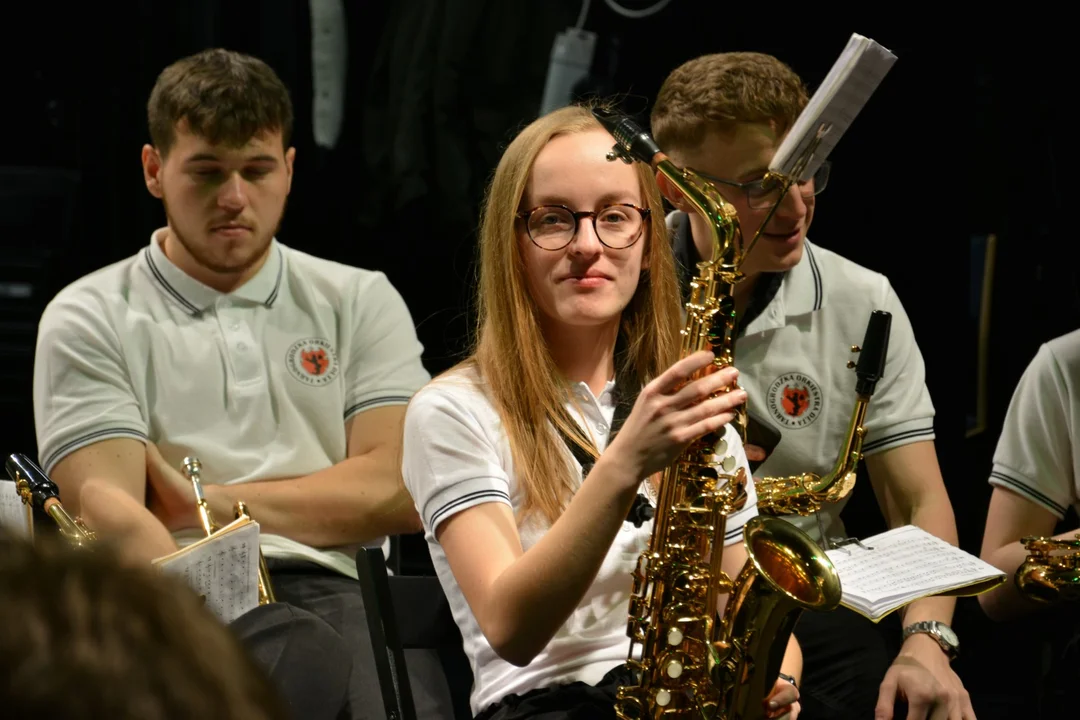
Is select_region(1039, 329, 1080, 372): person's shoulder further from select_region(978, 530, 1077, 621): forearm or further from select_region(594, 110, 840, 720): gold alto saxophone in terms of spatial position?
select_region(594, 110, 840, 720): gold alto saxophone

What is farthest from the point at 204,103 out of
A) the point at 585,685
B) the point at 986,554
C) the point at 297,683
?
the point at 986,554

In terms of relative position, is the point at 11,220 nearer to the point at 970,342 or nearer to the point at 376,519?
the point at 376,519

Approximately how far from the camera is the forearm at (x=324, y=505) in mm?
2982

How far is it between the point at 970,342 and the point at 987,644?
34.1 inches

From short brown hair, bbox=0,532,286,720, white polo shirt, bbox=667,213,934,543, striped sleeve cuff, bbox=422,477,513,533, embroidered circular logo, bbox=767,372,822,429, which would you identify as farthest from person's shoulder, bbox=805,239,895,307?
short brown hair, bbox=0,532,286,720

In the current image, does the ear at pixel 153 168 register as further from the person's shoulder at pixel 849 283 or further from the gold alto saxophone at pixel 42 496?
the person's shoulder at pixel 849 283

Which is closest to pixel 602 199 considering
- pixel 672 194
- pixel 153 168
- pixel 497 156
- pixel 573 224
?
pixel 573 224

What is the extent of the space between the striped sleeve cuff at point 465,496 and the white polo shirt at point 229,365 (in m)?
0.97

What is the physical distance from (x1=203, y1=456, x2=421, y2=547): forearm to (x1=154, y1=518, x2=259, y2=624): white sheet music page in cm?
50

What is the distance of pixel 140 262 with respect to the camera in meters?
3.23

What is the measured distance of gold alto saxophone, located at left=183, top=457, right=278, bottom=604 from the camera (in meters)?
2.68

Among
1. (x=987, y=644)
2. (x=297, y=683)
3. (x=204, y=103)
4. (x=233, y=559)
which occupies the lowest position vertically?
(x=987, y=644)

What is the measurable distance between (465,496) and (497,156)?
2.19 metres

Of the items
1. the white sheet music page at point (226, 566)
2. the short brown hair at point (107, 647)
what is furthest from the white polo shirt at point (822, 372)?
the short brown hair at point (107, 647)
